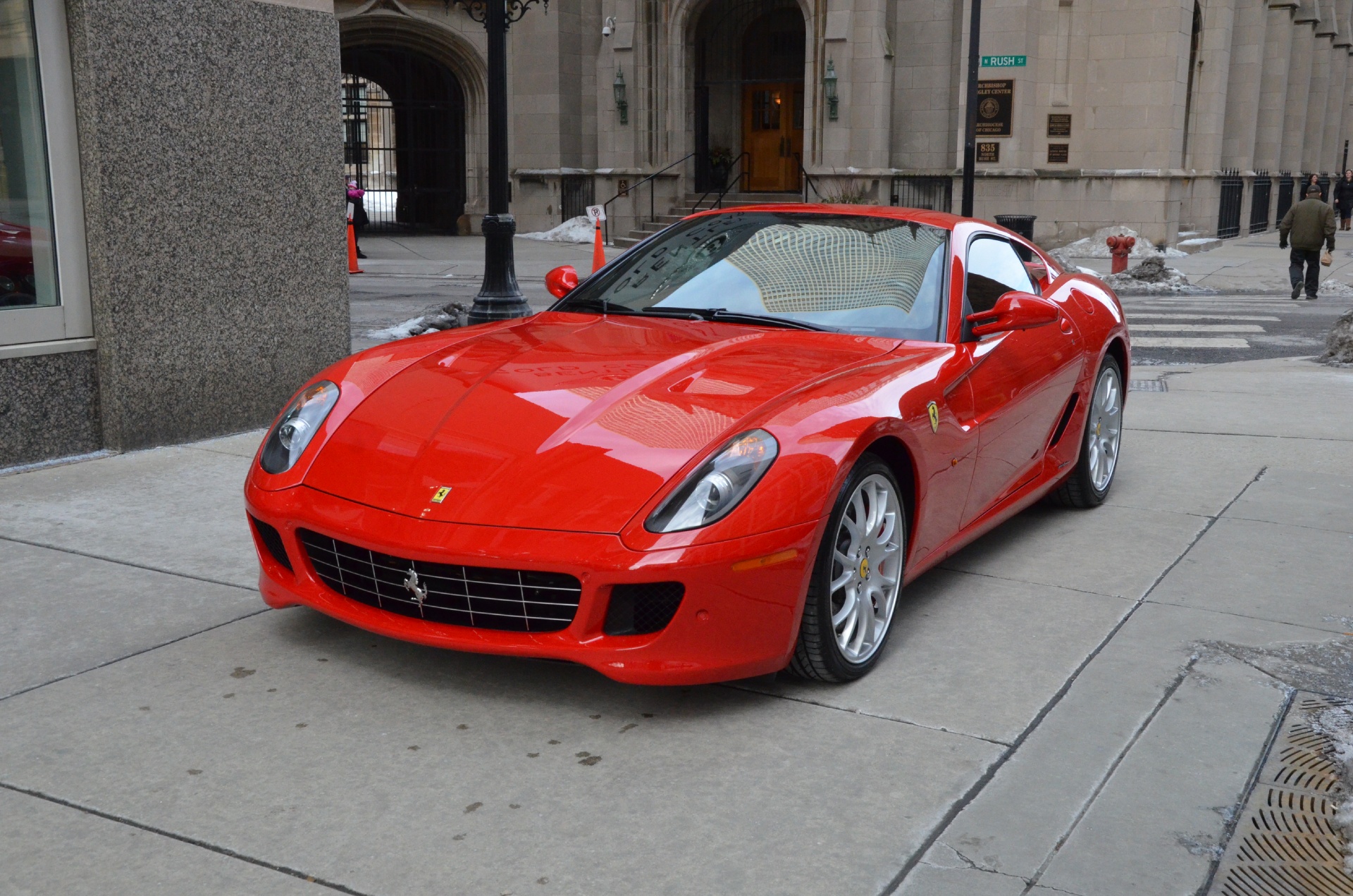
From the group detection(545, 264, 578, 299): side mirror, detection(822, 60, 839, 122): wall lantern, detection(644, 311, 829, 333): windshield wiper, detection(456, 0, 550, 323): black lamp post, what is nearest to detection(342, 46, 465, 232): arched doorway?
detection(822, 60, 839, 122): wall lantern

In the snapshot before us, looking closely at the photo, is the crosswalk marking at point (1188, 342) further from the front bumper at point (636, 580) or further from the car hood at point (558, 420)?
the front bumper at point (636, 580)

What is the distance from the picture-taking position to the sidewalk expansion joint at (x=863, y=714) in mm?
3629

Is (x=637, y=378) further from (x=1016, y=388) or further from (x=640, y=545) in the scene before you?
(x=1016, y=388)

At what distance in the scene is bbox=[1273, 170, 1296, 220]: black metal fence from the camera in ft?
126

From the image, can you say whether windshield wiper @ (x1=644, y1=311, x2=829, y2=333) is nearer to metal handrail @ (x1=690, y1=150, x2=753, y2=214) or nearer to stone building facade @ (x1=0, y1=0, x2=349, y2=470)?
stone building facade @ (x1=0, y1=0, x2=349, y2=470)

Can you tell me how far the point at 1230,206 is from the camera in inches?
1292

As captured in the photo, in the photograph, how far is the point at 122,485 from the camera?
6309 millimetres

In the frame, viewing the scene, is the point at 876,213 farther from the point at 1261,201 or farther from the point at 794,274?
the point at 1261,201

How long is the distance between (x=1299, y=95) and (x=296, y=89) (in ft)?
128

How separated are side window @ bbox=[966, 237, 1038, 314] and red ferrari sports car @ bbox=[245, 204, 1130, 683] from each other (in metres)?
0.03

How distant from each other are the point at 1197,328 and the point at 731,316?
1156 centimetres

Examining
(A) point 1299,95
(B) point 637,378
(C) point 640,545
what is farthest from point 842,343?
(A) point 1299,95

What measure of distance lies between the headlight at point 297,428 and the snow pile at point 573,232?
994 inches

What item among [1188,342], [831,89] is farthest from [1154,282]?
[831,89]
